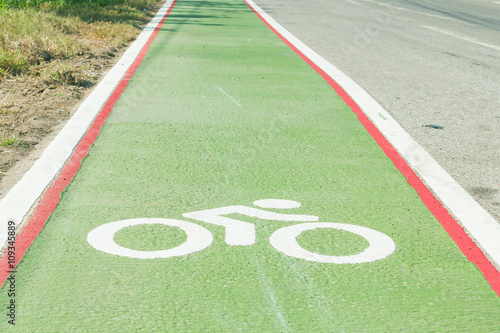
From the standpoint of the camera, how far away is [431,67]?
10422 millimetres

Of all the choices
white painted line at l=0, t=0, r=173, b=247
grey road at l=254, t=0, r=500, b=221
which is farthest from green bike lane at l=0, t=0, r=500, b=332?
grey road at l=254, t=0, r=500, b=221

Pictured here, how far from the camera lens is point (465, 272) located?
3.42 meters

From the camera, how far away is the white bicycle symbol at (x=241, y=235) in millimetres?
3547

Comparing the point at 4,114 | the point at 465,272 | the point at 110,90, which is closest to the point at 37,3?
the point at 110,90

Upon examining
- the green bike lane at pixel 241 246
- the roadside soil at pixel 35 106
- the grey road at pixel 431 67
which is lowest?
the roadside soil at pixel 35 106

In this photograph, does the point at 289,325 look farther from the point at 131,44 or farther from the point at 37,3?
the point at 37,3

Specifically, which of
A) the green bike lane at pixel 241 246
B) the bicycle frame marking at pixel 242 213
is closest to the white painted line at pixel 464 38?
the green bike lane at pixel 241 246

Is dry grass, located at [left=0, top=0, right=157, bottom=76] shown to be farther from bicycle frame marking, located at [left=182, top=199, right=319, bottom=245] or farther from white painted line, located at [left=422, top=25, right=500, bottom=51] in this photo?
white painted line, located at [left=422, top=25, right=500, bottom=51]

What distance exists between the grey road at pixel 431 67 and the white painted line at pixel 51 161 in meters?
3.21

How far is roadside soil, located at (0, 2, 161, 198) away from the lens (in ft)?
17.0

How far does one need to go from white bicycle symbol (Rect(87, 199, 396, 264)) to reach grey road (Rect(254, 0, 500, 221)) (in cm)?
111

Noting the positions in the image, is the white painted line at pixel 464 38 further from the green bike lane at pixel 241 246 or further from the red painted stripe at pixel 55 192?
the red painted stripe at pixel 55 192

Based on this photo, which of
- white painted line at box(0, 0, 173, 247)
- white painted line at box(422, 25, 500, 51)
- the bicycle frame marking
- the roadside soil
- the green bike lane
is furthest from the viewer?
white painted line at box(422, 25, 500, 51)

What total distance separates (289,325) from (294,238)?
96 cm
